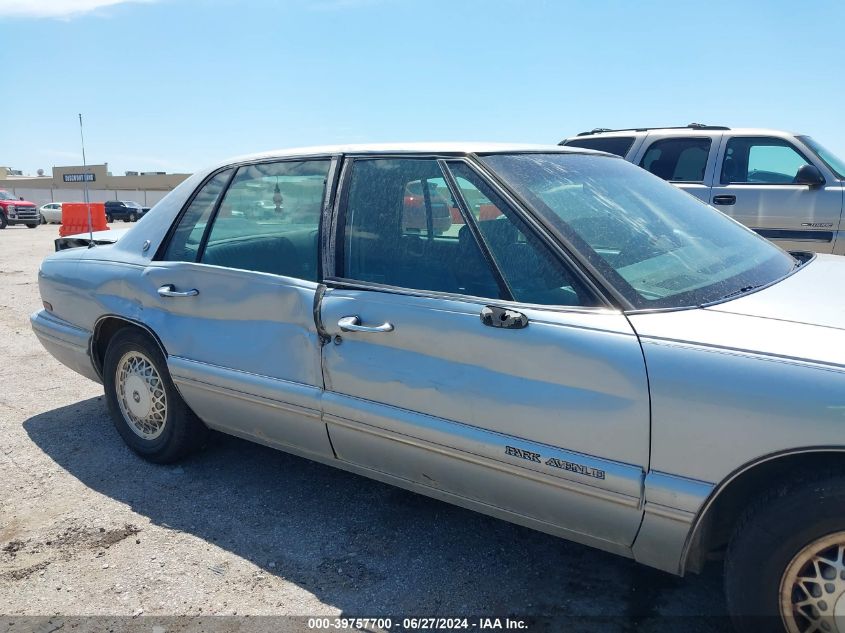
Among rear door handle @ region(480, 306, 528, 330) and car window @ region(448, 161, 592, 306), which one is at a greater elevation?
car window @ region(448, 161, 592, 306)

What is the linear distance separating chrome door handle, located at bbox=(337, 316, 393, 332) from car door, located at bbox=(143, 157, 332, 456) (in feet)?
0.67

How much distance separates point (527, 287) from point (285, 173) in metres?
1.48

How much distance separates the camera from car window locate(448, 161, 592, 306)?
7.82 ft

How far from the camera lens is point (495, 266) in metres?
2.55

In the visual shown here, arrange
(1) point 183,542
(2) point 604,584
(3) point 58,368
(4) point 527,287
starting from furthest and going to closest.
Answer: (3) point 58,368, (1) point 183,542, (2) point 604,584, (4) point 527,287

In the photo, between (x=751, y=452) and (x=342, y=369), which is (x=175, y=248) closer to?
(x=342, y=369)

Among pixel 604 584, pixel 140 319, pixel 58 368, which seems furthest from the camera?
pixel 58 368

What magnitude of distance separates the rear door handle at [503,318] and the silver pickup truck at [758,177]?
6010mm

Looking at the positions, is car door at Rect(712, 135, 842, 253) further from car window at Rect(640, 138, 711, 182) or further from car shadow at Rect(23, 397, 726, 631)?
car shadow at Rect(23, 397, 726, 631)

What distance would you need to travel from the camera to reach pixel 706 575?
2760 mm

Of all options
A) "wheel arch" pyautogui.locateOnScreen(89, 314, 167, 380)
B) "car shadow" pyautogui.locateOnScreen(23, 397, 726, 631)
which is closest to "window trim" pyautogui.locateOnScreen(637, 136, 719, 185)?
"car shadow" pyautogui.locateOnScreen(23, 397, 726, 631)

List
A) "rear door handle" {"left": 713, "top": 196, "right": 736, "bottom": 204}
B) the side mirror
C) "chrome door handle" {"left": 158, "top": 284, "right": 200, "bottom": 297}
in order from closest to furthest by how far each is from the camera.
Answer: "chrome door handle" {"left": 158, "top": 284, "right": 200, "bottom": 297}, the side mirror, "rear door handle" {"left": 713, "top": 196, "right": 736, "bottom": 204}

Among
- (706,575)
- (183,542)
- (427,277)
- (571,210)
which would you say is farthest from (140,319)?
(706,575)

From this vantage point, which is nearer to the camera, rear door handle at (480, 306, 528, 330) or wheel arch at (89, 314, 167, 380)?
rear door handle at (480, 306, 528, 330)
